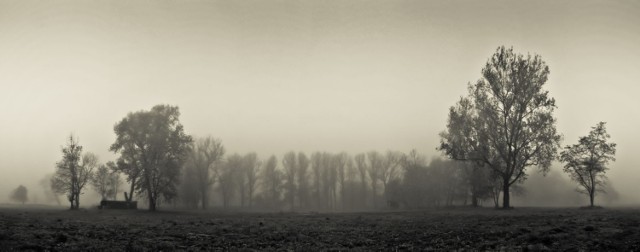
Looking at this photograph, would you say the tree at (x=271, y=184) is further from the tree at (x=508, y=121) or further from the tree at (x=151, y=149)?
the tree at (x=508, y=121)

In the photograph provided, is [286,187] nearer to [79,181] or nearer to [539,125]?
[79,181]

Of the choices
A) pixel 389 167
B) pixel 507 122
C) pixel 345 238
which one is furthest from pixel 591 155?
pixel 389 167

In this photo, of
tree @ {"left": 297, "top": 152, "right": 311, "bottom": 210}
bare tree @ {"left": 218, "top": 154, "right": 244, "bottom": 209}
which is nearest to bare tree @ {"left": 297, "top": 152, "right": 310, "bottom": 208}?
tree @ {"left": 297, "top": 152, "right": 311, "bottom": 210}

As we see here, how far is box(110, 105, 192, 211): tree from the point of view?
2399 inches

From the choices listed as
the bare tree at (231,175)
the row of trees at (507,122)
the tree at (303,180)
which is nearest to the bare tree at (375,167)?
the tree at (303,180)

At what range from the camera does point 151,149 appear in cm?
6116

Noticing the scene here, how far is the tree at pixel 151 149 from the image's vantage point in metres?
60.9

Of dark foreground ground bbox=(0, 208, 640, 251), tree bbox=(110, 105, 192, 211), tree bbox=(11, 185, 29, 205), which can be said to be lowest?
tree bbox=(11, 185, 29, 205)

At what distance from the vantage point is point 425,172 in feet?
352

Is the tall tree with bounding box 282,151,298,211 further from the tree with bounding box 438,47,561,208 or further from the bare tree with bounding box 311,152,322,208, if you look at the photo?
the tree with bounding box 438,47,561,208

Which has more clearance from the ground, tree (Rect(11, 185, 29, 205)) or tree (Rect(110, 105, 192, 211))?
tree (Rect(110, 105, 192, 211))

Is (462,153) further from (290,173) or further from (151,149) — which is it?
(290,173)

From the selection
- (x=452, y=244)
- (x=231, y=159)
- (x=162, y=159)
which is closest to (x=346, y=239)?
(x=452, y=244)

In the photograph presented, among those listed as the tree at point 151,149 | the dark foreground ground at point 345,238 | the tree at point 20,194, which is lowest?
the tree at point 20,194
